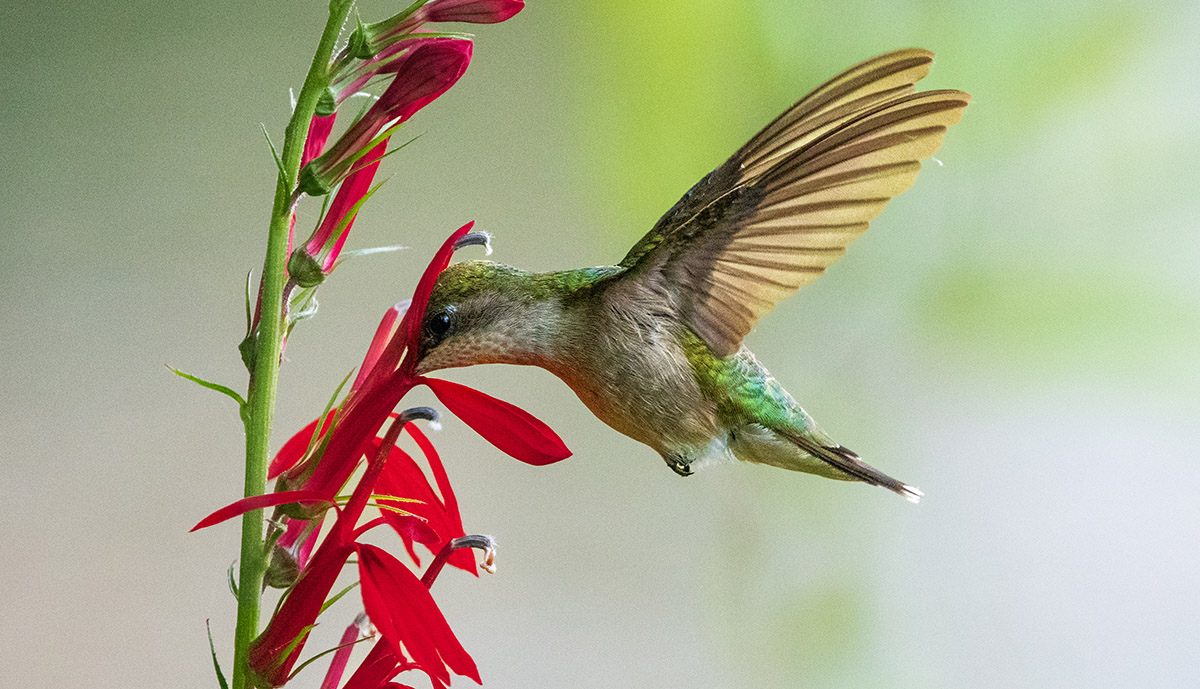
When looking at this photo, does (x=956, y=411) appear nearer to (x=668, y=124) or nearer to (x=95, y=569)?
(x=668, y=124)

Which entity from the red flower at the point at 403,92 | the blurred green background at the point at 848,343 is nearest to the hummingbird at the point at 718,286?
the red flower at the point at 403,92

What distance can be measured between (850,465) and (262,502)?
0.41 metres

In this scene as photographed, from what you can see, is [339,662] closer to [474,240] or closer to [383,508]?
[383,508]

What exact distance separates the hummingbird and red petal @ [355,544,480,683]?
0.11m

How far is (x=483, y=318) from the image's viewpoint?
0.55 m

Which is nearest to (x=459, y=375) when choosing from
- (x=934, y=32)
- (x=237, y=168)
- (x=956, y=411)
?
(x=237, y=168)

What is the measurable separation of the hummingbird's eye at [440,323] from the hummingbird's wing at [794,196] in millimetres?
126

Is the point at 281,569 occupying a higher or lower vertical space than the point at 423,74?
lower

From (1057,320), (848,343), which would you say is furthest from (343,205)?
(1057,320)

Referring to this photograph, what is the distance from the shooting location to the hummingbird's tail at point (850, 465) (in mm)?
657

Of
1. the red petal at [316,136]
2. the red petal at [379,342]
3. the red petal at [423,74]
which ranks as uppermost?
the red petal at [423,74]

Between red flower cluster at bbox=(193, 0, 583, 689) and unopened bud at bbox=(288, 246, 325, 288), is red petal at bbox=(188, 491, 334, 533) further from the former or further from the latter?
unopened bud at bbox=(288, 246, 325, 288)

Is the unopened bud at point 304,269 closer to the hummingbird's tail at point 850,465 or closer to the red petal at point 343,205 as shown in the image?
the red petal at point 343,205

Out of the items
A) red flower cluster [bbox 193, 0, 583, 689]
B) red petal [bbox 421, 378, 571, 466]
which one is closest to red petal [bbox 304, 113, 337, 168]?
red flower cluster [bbox 193, 0, 583, 689]
